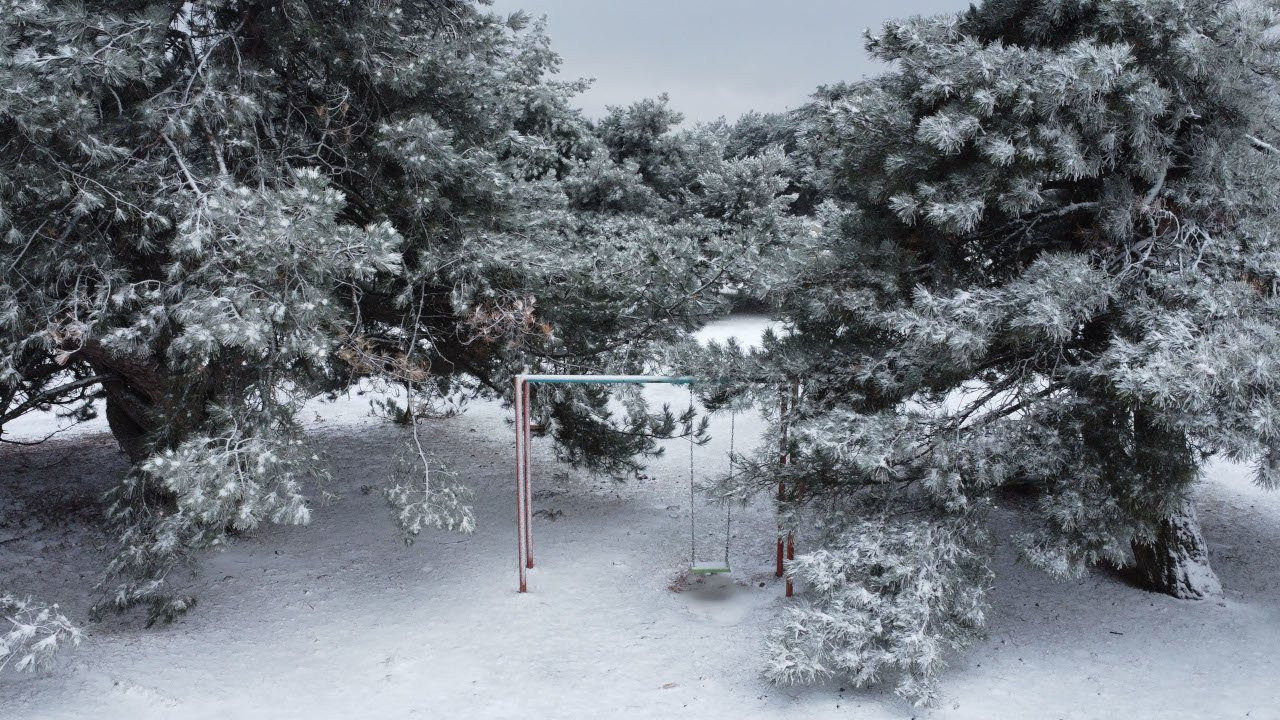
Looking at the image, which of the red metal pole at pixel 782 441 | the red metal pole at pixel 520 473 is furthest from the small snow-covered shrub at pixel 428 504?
the red metal pole at pixel 782 441

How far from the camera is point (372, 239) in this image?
418 centimetres

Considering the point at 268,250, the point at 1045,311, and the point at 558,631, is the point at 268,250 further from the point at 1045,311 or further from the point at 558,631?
the point at 1045,311

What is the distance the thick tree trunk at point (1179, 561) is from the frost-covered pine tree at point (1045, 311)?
3.05 feet

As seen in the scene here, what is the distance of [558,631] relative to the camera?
15.8 ft

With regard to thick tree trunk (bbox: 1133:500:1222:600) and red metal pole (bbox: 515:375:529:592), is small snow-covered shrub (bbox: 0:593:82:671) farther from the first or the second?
thick tree trunk (bbox: 1133:500:1222:600)

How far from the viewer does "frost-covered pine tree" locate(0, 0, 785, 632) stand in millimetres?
4066

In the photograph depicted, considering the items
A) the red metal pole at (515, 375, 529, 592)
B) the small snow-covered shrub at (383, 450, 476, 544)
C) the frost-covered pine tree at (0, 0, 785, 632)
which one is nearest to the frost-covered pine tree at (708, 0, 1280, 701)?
the frost-covered pine tree at (0, 0, 785, 632)

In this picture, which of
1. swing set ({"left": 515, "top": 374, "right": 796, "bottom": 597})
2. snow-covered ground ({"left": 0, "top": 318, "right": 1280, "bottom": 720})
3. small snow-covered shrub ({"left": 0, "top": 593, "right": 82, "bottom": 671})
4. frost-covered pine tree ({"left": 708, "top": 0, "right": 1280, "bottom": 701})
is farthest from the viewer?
swing set ({"left": 515, "top": 374, "right": 796, "bottom": 597})

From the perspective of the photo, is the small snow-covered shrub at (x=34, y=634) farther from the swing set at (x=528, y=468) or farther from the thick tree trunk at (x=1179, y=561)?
the thick tree trunk at (x=1179, y=561)

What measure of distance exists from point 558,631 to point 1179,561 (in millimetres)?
3632

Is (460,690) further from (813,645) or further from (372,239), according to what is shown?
(372,239)

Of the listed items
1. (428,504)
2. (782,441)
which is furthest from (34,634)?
(782,441)

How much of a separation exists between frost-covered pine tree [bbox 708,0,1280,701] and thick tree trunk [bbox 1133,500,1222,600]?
0.93 meters

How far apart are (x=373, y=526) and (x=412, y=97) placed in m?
3.31
